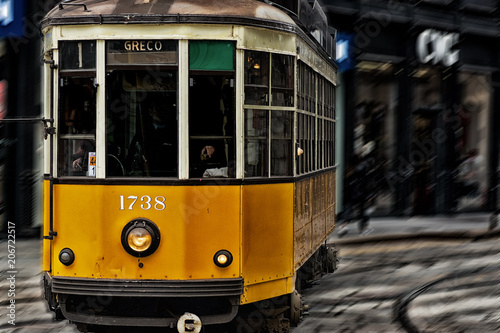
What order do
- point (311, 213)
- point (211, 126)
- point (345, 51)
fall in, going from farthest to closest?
point (345, 51) < point (311, 213) < point (211, 126)

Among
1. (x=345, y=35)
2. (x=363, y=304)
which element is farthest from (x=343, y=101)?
(x=363, y=304)

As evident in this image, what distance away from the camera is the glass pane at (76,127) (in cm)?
761

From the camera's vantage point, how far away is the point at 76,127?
7715 mm

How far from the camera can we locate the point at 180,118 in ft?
24.7

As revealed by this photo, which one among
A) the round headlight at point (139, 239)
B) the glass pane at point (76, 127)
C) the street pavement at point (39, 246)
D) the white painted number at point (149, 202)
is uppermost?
the glass pane at point (76, 127)

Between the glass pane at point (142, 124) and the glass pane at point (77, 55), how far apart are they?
253 millimetres

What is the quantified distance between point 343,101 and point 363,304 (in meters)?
9.81

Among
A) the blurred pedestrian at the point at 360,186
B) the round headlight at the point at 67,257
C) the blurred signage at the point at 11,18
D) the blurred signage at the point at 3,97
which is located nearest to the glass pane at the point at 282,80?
the round headlight at the point at 67,257

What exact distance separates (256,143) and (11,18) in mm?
9058

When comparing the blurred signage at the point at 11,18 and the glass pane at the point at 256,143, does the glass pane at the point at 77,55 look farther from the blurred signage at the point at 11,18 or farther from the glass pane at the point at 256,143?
the blurred signage at the point at 11,18

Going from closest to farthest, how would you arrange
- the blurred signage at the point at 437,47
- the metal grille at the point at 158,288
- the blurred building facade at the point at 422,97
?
the metal grille at the point at 158,288 → the blurred building facade at the point at 422,97 → the blurred signage at the point at 437,47

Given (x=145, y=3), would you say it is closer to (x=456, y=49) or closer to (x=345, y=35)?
(x=345, y=35)

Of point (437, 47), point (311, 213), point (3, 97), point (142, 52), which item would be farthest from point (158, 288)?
point (437, 47)

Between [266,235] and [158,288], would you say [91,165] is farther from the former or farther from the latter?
[266,235]
